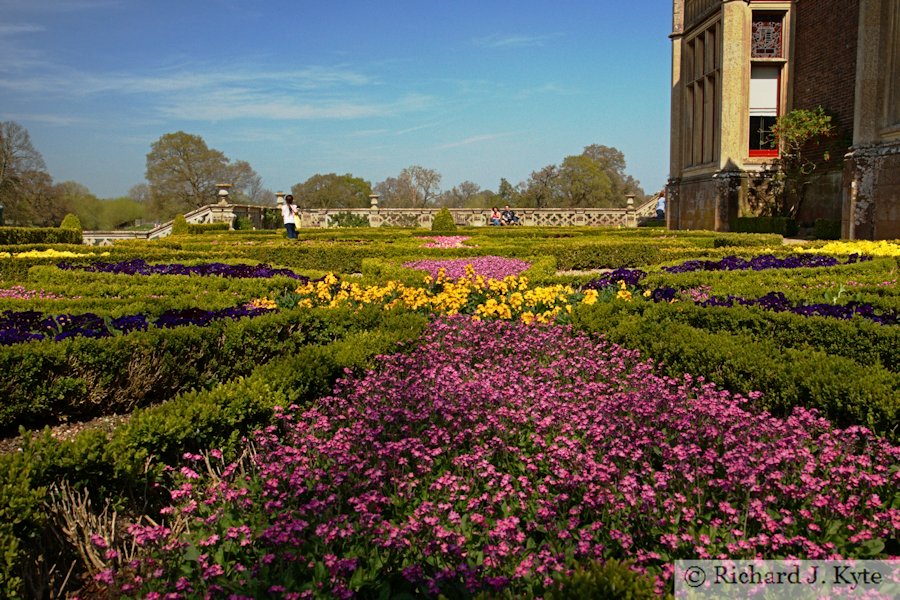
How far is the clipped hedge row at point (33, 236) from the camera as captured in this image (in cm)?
1772

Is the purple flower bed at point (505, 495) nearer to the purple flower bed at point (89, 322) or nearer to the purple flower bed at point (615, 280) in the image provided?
the purple flower bed at point (89, 322)

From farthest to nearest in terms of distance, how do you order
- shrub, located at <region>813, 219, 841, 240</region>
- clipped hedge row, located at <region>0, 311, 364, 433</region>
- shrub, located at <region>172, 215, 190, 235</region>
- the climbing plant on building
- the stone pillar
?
shrub, located at <region>172, 215, 190, 235</region> → the stone pillar → the climbing plant on building → shrub, located at <region>813, 219, 841, 240</region> → clipped hedge row, located at <region>0, 311, 364, 433</region>

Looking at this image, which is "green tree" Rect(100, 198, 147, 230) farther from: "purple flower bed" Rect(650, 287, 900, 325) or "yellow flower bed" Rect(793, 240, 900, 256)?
"purple flower bed" Rect(650, 287, 900, 325)

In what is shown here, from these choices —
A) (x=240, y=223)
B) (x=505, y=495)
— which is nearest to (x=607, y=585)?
(x=505, y=495)

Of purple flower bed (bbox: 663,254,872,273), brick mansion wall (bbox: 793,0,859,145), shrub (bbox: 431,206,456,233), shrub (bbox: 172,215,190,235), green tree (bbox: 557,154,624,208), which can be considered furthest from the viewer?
green tree (bbox: 557,154,624,208)

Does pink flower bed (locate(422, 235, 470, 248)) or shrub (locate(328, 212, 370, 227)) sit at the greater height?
shrub (locate(328, 212, 370, 227))

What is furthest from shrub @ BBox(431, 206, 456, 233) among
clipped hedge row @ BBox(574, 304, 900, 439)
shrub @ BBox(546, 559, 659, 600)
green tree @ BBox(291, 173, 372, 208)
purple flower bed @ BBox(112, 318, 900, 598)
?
green tree @ BBox(291, 173, 372, 208)

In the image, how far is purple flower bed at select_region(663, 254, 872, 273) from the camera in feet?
32.5

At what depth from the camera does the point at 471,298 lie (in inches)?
314

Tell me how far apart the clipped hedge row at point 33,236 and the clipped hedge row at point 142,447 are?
16462 mm

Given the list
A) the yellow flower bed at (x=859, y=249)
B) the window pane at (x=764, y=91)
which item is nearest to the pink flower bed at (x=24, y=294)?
the yellow flower bed at (x=859, y=249)

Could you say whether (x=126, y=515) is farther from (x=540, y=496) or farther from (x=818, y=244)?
(x=818, y=244)

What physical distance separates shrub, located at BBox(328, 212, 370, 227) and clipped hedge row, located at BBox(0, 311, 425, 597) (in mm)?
30639

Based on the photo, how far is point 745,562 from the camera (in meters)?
2.56
